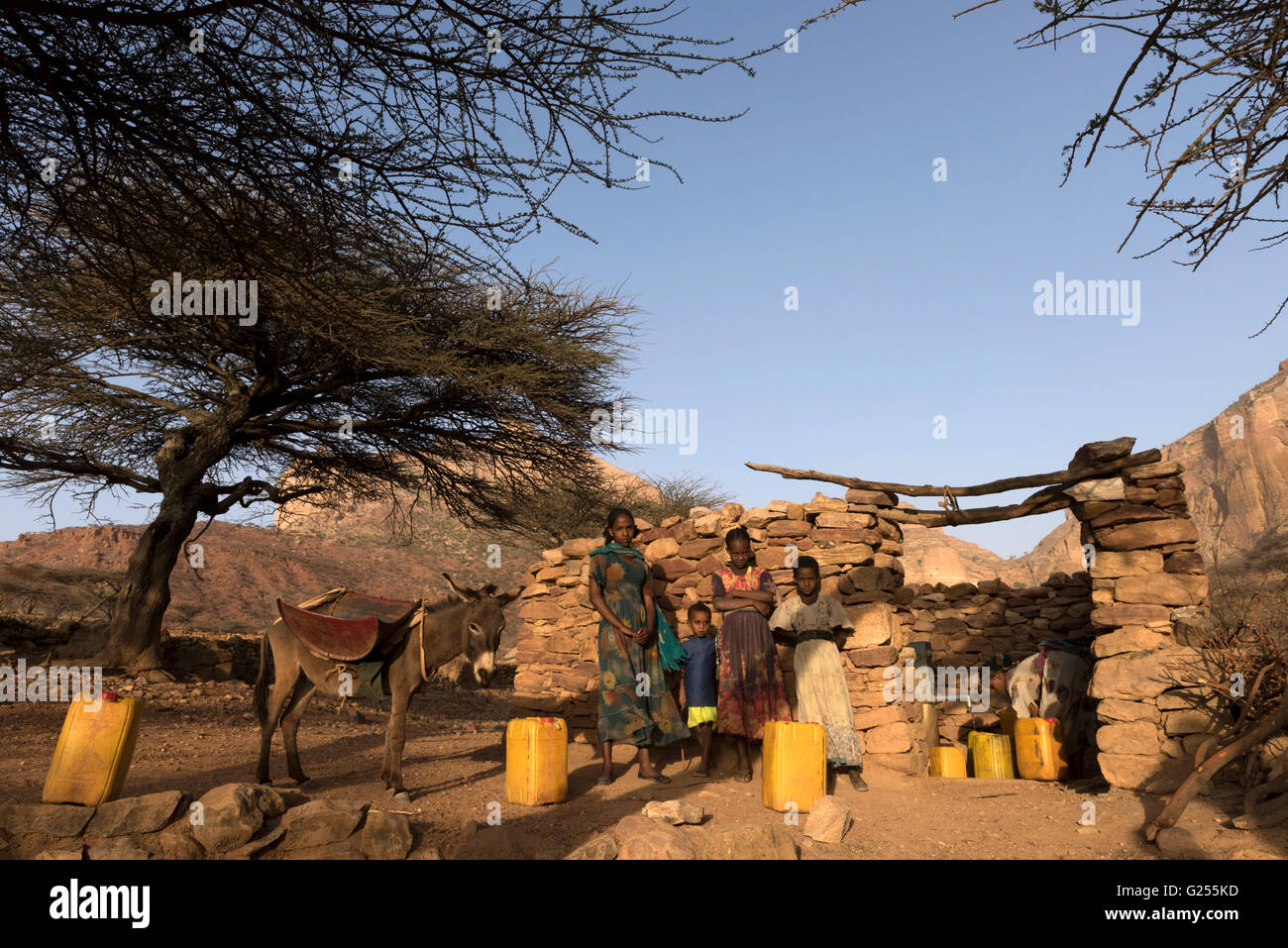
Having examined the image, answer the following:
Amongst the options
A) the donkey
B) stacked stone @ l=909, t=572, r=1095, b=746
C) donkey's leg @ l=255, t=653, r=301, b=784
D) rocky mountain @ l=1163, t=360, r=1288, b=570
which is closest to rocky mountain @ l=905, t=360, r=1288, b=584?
rocky mountain @ l=1163, t=360, r=1288, b=570

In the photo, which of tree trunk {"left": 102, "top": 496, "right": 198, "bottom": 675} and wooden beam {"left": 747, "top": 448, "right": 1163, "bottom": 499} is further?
tree trunk {"left": 102, "top": 496, "right": 198, "bottom": 675}

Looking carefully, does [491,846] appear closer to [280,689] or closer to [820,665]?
[280,689]

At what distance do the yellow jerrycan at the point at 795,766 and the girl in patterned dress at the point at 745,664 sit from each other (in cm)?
88

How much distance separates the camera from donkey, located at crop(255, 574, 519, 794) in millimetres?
5766

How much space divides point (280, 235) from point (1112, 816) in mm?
6021

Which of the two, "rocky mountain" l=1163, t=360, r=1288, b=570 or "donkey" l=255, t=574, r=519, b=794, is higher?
"rocky mountain" l=1163, t=360, r=1288, b=570

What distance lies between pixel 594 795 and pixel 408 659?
1696 millimetres

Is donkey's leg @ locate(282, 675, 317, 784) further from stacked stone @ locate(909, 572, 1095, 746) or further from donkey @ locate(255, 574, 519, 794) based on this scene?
stacked stone @ locate(909, 572, 1095, 746)

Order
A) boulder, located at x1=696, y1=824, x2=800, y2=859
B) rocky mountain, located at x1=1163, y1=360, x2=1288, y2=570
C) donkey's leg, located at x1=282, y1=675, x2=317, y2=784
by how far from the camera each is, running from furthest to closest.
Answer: rocky mountain, located at x1=1163, y1=360, x2=1288, y2=570 < donkey's leg, located at x1=282, y1=675, x2=317, y2=784 < boulder, located at x1=696, y1=824, x2=800, y2=859

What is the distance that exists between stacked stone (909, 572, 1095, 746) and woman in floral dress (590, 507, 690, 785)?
6484 millimetres

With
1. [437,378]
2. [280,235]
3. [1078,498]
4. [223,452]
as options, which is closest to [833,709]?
[1078,498]

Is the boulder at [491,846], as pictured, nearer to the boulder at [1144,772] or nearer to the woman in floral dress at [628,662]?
the woman in floral dress at [628,662]

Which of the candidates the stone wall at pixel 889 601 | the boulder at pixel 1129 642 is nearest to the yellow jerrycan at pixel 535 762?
the stone wall at pixel 889 601

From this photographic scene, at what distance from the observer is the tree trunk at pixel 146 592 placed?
11.3 m
